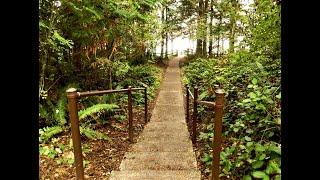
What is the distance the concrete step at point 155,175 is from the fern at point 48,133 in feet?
5.96

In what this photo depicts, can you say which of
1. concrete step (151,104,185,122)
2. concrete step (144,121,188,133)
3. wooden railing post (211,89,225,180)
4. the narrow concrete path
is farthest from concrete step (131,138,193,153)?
concrete step (151,104,185,122)

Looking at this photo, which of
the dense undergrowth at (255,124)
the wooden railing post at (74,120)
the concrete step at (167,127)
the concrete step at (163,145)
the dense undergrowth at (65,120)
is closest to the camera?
the wooden railing post at (74,120)

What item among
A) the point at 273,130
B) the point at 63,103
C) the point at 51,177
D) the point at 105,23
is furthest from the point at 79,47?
the point at 273,130

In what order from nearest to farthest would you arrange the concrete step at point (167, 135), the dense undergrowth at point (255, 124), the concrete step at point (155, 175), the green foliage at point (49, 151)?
the dense undergrowth at point (255, 124) < the concrete step at point (155, 175) < the green foliage at point (49, 151) < the concrete step at point (167, 135)

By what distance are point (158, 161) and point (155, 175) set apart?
1.92 ft

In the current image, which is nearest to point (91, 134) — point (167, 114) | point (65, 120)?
point (65, 120)

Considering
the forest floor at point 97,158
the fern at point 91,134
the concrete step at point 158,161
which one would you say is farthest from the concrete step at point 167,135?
the concrete step at point 158,161

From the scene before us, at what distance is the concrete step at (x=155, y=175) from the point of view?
4.36 meters

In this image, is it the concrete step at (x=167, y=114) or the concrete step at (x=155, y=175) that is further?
the concrete step at (x=167, y=114)

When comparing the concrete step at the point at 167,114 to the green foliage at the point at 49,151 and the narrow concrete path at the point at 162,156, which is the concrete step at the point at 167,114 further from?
the green foliage at the point at 49,151

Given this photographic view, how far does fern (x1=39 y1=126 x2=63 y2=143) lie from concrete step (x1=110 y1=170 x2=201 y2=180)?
182 centimetres

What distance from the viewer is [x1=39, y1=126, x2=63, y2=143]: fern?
5.84 m
